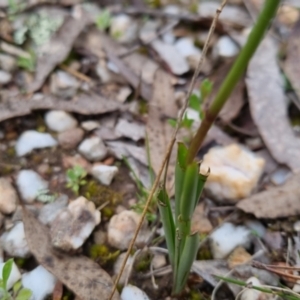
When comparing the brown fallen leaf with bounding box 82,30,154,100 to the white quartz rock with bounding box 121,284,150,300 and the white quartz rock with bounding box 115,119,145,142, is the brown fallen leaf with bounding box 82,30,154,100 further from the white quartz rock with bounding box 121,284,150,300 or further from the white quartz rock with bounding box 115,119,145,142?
the white quartz rock with bounding box 121,284,150,300

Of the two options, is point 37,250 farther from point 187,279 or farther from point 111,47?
point 111,47

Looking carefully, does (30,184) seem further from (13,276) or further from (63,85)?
(63,85)

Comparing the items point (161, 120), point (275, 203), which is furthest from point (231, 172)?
point (161, 120)

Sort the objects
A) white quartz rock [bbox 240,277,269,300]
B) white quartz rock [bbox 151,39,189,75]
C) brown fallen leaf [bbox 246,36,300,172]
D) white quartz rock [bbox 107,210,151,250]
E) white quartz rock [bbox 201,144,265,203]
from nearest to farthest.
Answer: white quartz rock [bbox 240,277,269,300] < white quartz rock [bbox 107,210,151,250] < white quartz rock [bbox 201,144,265,203] < brown fallen leaf [bbox 246,36,300,172] < white quartz rock [bbox 151,39,189,75]

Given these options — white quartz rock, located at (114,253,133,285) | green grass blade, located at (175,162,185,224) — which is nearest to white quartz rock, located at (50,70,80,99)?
white quartz rock, located at (114,253,133,285)

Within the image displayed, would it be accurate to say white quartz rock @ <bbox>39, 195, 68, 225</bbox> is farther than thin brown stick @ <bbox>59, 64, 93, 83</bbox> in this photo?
No

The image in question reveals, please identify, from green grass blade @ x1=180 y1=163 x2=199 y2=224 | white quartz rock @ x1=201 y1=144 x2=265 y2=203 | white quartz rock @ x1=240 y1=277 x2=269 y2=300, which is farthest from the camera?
white quartz rock @ x1=201 y1=144 x2=265 y2=203

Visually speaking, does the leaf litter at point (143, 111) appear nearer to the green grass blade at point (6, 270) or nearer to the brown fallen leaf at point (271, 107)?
the brown fallen leaf at point (271, 107)
